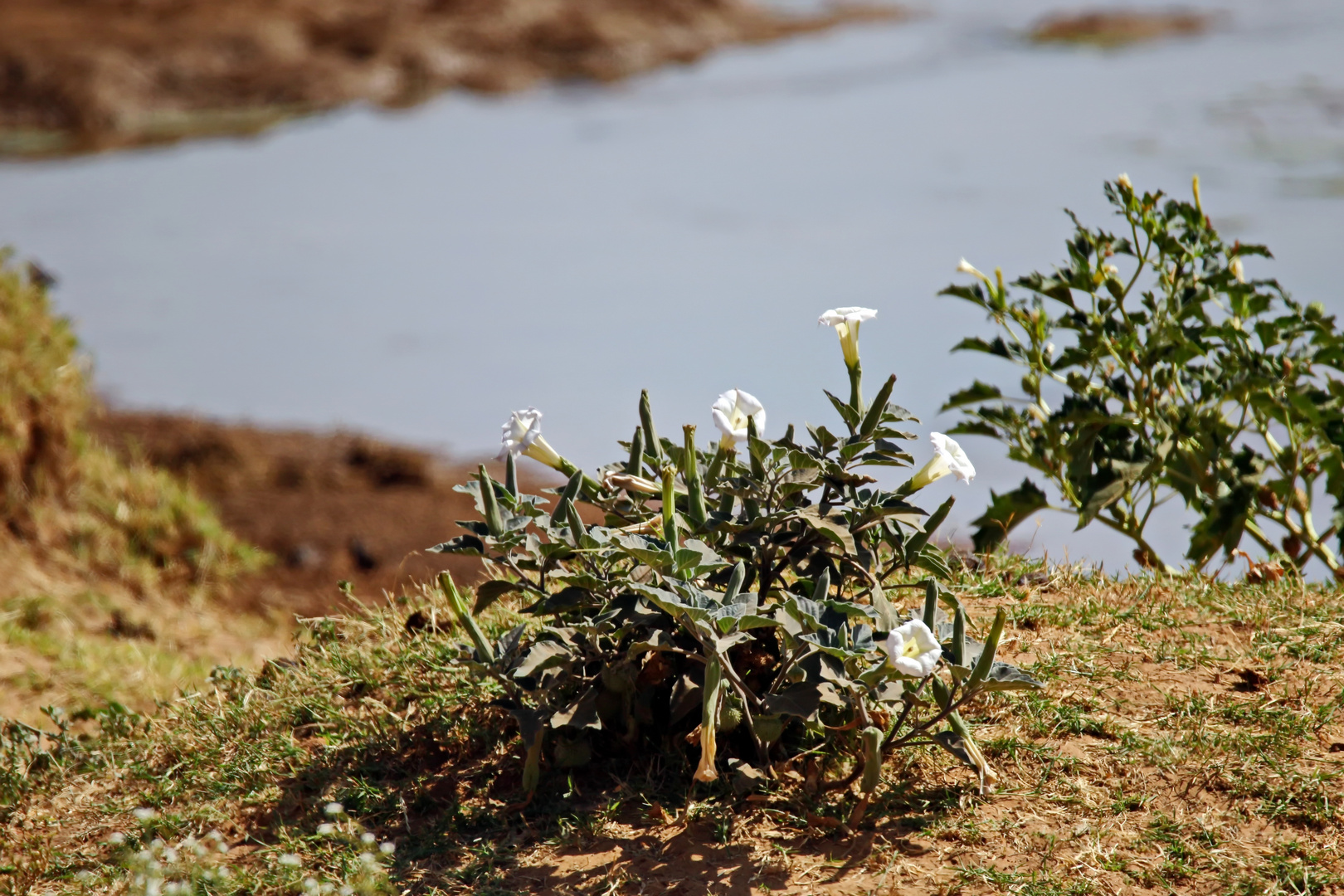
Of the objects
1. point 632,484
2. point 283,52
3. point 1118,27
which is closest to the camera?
point 632,484

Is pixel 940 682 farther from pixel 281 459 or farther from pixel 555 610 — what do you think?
pixel 281 459

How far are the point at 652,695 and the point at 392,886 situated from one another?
60 centimetres

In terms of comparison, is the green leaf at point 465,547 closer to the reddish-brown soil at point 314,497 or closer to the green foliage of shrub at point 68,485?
the reddish-brown soil at point 314,497

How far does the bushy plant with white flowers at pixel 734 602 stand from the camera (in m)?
2.11

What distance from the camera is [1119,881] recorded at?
2137mm

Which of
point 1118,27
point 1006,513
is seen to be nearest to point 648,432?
point 1006,513

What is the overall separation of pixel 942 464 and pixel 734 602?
461mm

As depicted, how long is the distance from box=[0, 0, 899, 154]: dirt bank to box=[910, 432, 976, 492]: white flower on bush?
12.3 meters

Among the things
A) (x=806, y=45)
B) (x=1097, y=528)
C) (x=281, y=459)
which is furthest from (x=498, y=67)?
(x=1097, y=528)

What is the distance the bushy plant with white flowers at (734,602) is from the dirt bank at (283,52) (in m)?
12.0

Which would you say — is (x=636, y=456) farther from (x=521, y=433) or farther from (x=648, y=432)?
(x=521, y=433)

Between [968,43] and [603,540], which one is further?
[968,43]

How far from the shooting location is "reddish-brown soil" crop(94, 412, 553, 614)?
537 cm

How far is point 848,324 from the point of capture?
2305 mm
